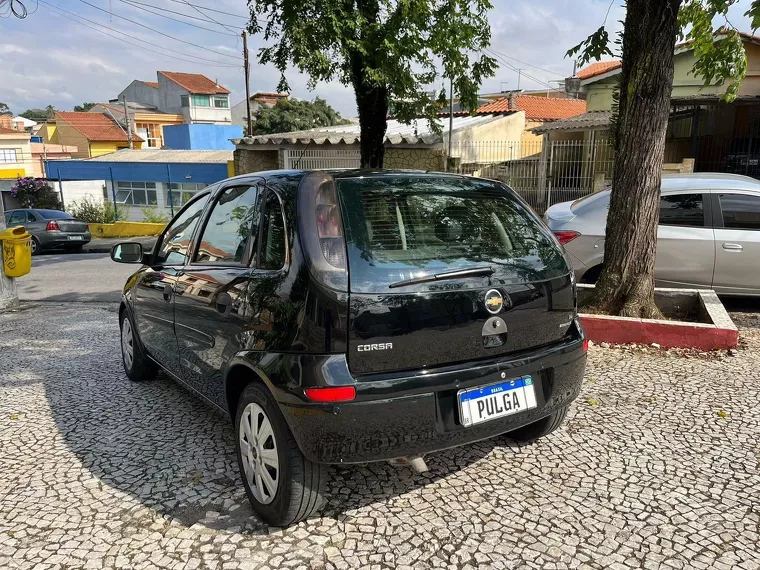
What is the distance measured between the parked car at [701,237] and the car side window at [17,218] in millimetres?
18138

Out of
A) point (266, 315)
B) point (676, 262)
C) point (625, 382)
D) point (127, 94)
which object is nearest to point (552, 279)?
point (266, 315)

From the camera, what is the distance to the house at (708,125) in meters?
16.1

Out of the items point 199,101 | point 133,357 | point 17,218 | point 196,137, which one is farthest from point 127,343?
point 199,101

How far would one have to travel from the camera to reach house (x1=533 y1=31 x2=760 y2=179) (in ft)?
52.9

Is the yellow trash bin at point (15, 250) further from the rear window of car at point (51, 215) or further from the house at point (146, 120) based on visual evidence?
the house at point (146, 120)

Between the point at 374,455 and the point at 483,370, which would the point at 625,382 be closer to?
the point at 483,370

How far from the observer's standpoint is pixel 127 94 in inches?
2603

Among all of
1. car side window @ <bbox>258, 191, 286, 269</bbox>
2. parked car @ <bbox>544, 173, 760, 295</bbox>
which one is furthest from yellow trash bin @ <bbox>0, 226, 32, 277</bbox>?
parked car @ <bbox>544, 173, 760, 295</bbox>

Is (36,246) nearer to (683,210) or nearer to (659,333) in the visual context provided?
(683,210)

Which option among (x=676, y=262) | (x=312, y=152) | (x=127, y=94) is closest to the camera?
(x=676, y=262)

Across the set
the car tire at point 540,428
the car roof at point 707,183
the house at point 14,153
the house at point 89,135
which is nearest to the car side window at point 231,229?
the car tire at point 540,428

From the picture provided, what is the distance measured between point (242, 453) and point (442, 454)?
123 centimetres

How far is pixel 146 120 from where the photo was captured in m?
57.4

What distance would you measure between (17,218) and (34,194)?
8930mm
